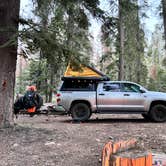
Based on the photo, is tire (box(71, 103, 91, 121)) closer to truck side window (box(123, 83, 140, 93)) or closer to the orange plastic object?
truck side window (box(123, 83, 140, 93))

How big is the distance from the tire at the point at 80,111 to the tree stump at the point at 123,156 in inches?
308

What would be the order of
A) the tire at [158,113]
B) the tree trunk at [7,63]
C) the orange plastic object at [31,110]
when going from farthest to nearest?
1. the orange plastic object at [31,110]
2. the tire at [158,113]
3. the tree trunk at [7,63]

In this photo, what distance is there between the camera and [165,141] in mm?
8758

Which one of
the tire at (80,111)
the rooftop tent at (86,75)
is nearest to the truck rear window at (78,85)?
the rooftop tent at (86,75)

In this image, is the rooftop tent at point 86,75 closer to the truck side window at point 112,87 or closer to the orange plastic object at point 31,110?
the truck side window at point 112,87

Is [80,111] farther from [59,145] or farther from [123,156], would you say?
[123,156]

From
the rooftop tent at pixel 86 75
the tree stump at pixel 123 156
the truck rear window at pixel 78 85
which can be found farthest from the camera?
the truck rear window at pixel 78 85

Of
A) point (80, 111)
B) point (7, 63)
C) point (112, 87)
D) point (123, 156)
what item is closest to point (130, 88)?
point (112, 87)

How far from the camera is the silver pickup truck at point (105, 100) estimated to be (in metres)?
14.5

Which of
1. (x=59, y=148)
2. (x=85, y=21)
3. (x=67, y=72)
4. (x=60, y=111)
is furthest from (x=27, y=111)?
(x=59, y=148)

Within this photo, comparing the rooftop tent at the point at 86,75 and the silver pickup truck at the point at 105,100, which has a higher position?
the rooftop tent at the point at 86,75

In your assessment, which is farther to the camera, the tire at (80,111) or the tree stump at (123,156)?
the tire at (80,111)

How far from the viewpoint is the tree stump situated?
5.68 m

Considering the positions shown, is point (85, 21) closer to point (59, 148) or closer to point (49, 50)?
point (49, 50)
